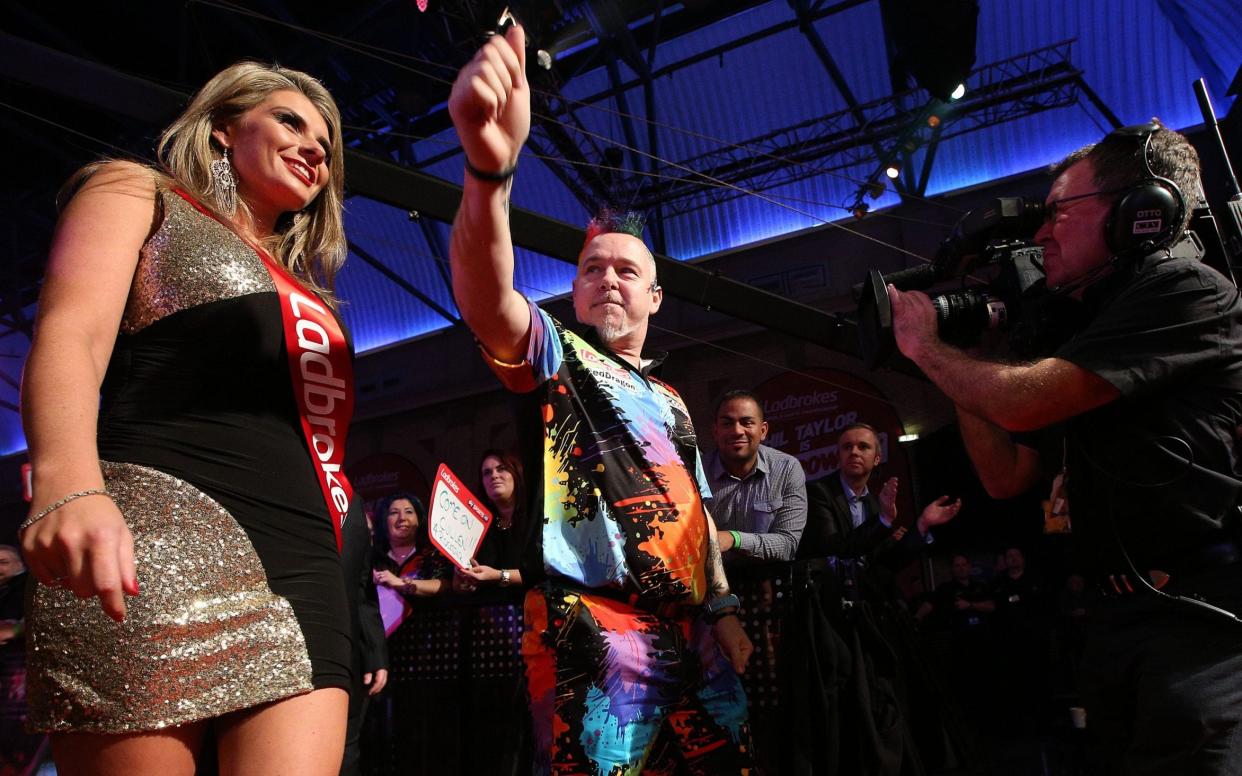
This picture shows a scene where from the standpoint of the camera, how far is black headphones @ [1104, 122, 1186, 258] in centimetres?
185

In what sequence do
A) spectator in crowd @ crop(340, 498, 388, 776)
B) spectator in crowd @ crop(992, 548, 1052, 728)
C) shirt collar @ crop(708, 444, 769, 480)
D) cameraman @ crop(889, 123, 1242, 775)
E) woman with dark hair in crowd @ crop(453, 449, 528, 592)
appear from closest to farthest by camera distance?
cameraman @ crop(889, 123, 1242, 775)
spectator in crowd @ crop(340, 498, 388, 776)
woman with dark hair in crowd @ crop(453, 449, 528, 592)
shirt collar @ crop(708, 444, 769, 480)
spectator in crowd @ crop(992, 548, 1052, 728)

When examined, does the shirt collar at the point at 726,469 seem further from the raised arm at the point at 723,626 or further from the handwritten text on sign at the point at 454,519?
the raised arm at the point at 723,626

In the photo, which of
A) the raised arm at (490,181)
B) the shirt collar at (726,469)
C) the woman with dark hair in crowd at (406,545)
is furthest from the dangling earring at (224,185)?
the shirt collar at (726,469)

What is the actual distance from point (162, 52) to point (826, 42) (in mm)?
8010

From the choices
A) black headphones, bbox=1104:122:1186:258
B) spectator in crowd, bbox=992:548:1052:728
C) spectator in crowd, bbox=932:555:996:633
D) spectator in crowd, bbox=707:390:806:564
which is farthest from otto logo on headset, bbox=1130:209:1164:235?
spectator in crowd, bbox=932:555:996:633

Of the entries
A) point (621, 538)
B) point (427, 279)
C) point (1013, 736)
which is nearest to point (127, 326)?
point (621, 538)

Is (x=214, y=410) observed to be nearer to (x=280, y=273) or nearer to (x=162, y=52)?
(x=280, y=273)

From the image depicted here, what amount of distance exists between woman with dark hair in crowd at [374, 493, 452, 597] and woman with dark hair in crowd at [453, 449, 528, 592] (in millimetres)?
231

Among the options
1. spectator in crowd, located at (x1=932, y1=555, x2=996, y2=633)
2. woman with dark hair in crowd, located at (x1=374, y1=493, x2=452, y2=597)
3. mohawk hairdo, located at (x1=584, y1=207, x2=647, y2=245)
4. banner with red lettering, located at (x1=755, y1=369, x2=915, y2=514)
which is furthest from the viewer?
banner with red lettering, located at (x1=755, y1=369, x2=915, y2=514)

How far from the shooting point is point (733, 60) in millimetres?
10234

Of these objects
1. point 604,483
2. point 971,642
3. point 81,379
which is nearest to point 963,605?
point 971,642

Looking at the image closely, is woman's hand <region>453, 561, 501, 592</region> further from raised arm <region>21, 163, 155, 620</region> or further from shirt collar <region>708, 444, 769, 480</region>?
raised arm <region>21, 163, 155, 620</region>

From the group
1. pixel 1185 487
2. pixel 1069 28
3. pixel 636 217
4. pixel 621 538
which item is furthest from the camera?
pixel 1069 28

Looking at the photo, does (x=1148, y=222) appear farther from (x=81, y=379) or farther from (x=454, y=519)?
(x=454, y=519)
